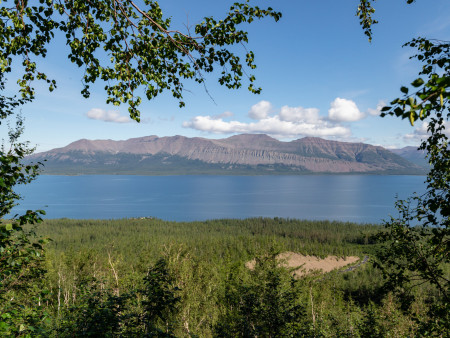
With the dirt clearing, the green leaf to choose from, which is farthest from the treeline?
the green leaf

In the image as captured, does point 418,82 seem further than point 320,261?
No

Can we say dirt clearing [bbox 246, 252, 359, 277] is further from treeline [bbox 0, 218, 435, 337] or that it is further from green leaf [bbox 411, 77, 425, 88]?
green leaf [bbox 411, 77, 425, 88]

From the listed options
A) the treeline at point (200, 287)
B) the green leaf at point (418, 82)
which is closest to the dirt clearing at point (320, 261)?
the treeline at point (200, 287)

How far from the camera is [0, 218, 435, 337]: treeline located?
330 inches

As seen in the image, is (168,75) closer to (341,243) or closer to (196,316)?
(196,316)

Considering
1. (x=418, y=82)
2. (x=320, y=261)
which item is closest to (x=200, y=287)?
(x=418, y=82)

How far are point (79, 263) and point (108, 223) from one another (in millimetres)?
113861

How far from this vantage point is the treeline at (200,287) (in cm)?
839

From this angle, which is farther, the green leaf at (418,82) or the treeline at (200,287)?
the treeline at (200,287)

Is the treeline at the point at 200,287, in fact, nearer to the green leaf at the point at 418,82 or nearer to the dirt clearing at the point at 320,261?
the dirt clearing at the point at 320,261

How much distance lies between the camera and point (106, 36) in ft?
17.9

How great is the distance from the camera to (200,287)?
2600 centimetres

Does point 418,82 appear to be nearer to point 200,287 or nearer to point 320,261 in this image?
point 200,287

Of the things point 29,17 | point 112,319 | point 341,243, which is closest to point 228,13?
point 29,17
